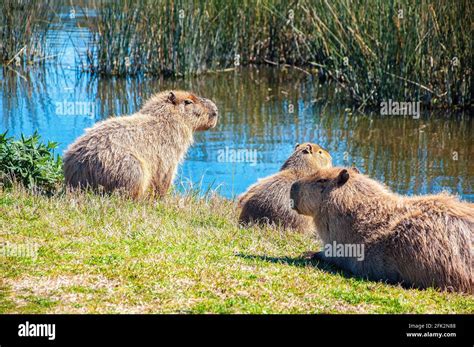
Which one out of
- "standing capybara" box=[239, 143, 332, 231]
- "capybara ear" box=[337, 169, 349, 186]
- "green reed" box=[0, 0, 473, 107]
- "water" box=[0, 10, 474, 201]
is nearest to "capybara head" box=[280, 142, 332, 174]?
"standing capybara" box=[239, 143, 332, 231]

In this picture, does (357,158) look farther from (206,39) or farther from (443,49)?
(206,39)

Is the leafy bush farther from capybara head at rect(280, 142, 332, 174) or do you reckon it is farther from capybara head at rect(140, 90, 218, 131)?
capybara head at rect(280, 142, 332, 174)

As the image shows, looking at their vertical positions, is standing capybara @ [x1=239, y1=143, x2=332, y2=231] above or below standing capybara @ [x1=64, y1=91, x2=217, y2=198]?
below

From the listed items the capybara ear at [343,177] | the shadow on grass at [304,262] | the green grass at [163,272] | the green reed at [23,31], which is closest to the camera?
the green grass at [163,272]

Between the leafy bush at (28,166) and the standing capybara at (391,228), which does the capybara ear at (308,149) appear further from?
the leafy bush at (28,166)

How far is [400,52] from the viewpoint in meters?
17.4

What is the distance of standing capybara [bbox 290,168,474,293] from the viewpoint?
678 centimetres

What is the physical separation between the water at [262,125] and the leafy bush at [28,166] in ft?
9.27

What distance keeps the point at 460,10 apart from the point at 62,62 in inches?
445

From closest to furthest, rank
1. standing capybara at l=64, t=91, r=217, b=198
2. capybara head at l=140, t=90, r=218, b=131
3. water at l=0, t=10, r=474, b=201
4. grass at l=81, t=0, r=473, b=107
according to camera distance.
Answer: standing capybara at l=64, t=91, r=217, b=198 → capybara head at l=140, t=90, r=218, b=131 → water at l=0, t=10, r=474, b=201 → grass at l=81, t=0, r=473, b=107

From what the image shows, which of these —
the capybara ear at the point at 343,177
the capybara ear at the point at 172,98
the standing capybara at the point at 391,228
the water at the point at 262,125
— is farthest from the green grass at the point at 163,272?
the water at the point at 262,125

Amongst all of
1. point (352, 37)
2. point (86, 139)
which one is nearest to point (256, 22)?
point (352, 37)

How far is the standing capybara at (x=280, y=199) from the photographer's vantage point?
919 centimetres

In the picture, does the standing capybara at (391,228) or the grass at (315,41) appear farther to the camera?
the grass at (315,41)
